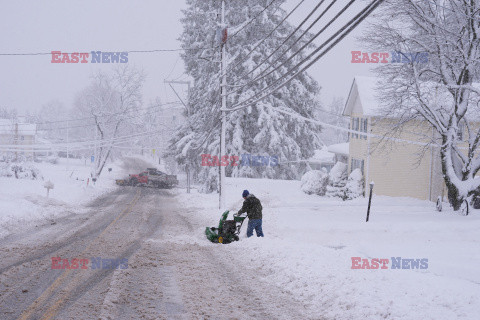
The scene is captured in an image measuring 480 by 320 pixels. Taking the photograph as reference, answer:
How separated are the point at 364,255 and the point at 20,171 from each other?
1224 inches

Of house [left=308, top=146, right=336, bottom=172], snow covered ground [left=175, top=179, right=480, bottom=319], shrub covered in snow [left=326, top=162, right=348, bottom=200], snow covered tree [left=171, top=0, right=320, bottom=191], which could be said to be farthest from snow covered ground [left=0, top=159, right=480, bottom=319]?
house [left=308, top=146, right=336, bottom=172]

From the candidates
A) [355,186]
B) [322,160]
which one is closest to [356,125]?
[355,186]

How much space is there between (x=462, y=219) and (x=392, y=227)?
3544 mm

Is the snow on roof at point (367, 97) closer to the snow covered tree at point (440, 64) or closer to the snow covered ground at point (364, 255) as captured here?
the snow covered tree at point (440, 64)

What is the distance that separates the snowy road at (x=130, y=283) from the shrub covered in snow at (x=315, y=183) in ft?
44.5

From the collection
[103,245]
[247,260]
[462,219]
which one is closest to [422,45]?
[462,219]

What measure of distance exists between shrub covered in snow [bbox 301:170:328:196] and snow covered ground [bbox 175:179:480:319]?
2.96 metres

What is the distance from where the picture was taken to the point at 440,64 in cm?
1781

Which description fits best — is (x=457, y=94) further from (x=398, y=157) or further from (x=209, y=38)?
(x=209, y=38)

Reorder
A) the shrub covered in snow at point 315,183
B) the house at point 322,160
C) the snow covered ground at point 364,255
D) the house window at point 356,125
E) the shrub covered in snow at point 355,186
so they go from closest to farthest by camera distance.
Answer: the snow covered ground at point 364,255 → the shrub covered in snow at point 355,186 → the shrub covered in snow at point 315,183 → the house window at point 356,125 → the house at point 322,160

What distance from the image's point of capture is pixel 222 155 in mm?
20922

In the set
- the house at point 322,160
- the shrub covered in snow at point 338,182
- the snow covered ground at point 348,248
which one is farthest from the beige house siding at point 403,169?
the house at point 322,160

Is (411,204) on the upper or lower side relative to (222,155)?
lower

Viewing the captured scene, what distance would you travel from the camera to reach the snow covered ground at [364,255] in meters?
6.77
